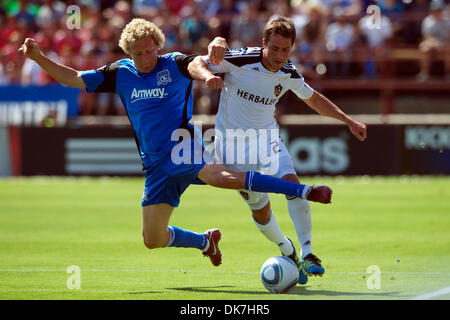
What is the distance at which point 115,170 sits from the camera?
68.3 ft

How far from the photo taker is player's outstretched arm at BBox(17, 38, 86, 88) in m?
7.79

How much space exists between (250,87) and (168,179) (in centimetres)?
116

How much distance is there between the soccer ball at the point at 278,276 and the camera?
7.14m

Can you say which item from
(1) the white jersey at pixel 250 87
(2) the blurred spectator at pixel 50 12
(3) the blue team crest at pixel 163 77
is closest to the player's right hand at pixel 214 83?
(1) the white jersey at pixel 250 87

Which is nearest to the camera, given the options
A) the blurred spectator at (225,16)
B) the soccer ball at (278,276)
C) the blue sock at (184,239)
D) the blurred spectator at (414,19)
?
the soccer ball at (278,276)

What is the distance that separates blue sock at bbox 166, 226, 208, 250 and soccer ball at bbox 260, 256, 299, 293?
1072 mm

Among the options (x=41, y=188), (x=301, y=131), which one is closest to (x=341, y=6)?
(x=301, y=131)

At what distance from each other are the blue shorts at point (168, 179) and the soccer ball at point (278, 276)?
1.05 m

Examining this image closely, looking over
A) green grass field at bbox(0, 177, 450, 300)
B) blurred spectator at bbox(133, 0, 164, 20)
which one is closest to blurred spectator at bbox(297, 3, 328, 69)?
green grass field at bbox(0, 177, 450, 300)

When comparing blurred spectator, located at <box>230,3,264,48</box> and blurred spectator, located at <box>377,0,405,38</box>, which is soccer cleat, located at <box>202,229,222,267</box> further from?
blurred spectator, located at <box>377,0,405,38</box>

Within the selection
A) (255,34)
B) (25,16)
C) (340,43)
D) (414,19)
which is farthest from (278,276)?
(25,16)

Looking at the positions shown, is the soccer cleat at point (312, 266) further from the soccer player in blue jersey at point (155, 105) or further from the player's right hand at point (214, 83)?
the player's right hand at point (214, 83)

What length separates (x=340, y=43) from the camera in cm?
2081

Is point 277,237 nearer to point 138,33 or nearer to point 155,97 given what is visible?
point 155,97
